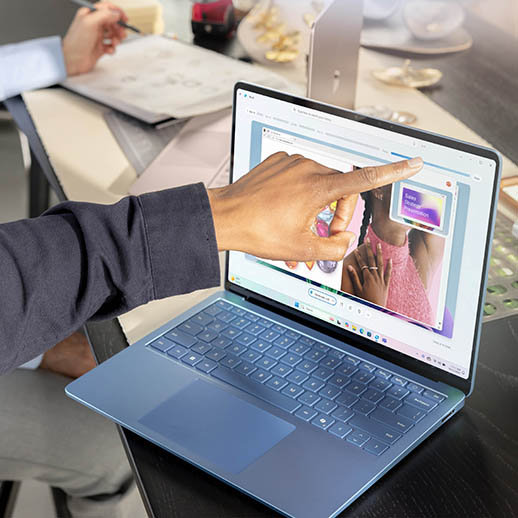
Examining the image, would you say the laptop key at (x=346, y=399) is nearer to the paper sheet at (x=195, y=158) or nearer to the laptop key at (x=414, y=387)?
the laptop key at (x=414, y=387)

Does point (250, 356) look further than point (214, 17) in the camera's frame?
No

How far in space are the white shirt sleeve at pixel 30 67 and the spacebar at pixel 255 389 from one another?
2.97ft

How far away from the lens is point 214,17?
63.2 inches

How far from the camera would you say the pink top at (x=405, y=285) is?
666 millimetres

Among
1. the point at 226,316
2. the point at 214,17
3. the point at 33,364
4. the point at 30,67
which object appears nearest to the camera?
the point at 226,316

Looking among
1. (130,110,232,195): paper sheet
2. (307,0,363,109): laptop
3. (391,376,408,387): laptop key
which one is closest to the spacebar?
(391,376,408,387): laptop key

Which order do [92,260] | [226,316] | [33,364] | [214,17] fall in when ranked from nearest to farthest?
[92,260]
[226,316]
[33,364]
[214,17]

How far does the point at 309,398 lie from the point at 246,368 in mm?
78

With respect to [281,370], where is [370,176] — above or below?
above

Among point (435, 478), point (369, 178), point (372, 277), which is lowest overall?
point (435, 478)

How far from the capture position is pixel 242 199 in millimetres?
625

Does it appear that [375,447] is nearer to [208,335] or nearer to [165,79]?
[208,335]

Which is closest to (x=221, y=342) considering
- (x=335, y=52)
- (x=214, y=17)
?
(x=335, y=52)

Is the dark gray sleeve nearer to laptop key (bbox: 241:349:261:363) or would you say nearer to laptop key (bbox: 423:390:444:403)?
laptop key (bbox: 241:349:261:363)
